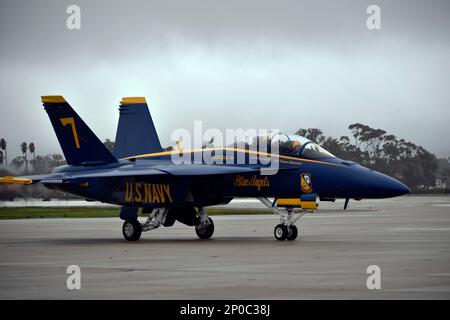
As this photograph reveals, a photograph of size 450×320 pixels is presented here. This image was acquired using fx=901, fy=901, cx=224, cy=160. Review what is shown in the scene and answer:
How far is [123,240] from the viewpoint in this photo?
24.8 m

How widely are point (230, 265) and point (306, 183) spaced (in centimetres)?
628

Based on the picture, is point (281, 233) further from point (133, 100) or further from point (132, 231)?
point (133, 100)

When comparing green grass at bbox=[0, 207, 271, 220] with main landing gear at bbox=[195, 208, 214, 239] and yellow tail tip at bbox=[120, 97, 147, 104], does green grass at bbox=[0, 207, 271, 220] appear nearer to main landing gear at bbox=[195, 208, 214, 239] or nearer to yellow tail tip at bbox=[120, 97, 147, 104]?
yellow tail tip at bbox=[120, 97, 147, 104]

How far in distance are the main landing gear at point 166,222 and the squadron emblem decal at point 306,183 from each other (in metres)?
3.69

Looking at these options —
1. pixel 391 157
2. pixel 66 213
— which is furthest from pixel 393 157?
pixel 66 213

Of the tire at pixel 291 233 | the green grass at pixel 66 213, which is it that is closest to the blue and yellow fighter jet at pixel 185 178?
the tire at pixel 291 233

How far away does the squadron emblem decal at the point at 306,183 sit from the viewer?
22.2 m

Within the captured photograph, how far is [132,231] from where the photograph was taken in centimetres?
2422

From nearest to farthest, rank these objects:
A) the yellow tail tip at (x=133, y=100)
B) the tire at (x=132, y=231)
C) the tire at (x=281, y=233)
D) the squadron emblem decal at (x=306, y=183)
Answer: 1. the squadron emblem decal at (x=306, y=183)
2. the tire at (x=281, y=233)
3. the tire at (x=132, y=231)
4. the yellow tail tip at (x=133, y=100)

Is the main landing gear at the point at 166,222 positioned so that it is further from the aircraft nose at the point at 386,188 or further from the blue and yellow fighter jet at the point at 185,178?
the aircraft nose at the point at 386,188

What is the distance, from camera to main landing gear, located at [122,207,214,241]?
24.3 metres

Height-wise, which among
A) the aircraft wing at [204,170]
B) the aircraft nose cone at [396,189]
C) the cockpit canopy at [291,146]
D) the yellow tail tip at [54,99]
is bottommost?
the aircraft nose cone at [396,189]
